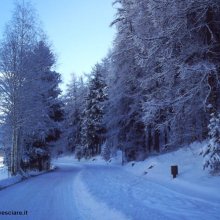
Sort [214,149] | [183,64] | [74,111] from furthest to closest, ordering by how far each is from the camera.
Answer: [74,111]
[183,64]
[214,149]

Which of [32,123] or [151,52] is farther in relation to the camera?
[32,123]

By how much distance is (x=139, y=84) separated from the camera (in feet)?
96.5

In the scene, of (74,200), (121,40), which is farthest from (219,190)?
(121,40)

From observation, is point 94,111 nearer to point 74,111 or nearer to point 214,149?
point 74,111

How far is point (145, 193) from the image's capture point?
1338cm

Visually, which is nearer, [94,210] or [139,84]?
[94,210]

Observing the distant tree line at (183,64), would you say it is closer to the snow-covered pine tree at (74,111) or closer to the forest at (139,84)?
the forest at (139,84)

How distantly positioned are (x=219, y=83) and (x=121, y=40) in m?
16.1

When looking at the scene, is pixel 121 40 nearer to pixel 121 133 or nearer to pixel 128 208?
pixel 121 133

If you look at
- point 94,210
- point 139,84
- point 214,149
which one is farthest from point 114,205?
point 139,84

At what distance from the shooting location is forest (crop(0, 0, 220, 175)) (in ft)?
50.4

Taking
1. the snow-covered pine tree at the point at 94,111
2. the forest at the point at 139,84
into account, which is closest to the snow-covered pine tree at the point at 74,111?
the snow-covered pine tree at the point at 94,111

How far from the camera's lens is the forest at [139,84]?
605 inches

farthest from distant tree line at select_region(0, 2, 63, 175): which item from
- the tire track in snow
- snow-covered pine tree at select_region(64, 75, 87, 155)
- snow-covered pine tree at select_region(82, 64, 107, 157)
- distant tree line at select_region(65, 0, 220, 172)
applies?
snow-covered pine tree at select_region(64, 75, 87, 155)
